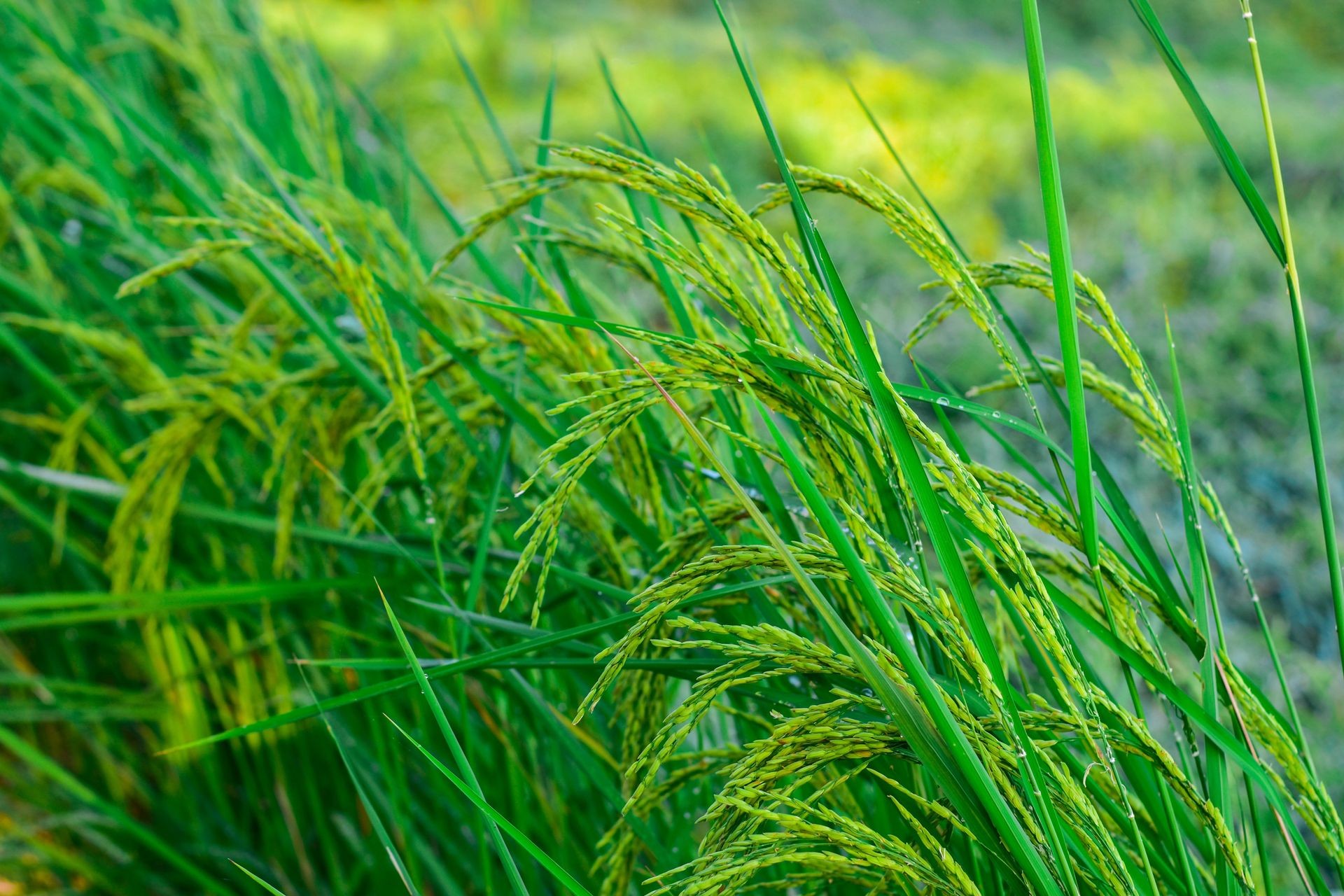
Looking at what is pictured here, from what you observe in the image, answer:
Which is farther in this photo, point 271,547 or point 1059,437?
point 1059,437

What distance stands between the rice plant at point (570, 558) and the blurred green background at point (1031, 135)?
9.2 inches

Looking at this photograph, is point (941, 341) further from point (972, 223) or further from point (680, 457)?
point (680, 457)

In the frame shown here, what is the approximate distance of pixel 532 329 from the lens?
27.0 inches

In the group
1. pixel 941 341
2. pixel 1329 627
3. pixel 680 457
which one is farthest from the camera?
pixel 941 341

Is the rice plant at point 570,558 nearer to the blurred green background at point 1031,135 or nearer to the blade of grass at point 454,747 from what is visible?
the blade of grass at point 454,747

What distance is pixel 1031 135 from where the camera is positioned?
3945 mm

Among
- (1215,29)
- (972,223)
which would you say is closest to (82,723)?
(972,223)

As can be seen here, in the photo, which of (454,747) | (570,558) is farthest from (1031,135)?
(454,747)

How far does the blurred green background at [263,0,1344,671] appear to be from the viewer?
8.24 feet

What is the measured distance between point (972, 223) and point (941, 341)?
2.78ft

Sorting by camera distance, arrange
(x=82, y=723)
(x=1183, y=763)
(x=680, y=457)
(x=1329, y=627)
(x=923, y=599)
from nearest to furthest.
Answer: (x=923, y=599), (x=1183, y=763), (x=680, y=457), (x=82, y=723), (x=1329, y=627)

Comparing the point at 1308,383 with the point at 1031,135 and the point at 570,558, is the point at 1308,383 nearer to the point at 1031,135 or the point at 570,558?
the point at 570,558

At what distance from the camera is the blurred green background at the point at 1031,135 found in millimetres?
2512

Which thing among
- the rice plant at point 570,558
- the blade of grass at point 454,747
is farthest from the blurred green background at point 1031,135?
the blade of grass at point 454,747
